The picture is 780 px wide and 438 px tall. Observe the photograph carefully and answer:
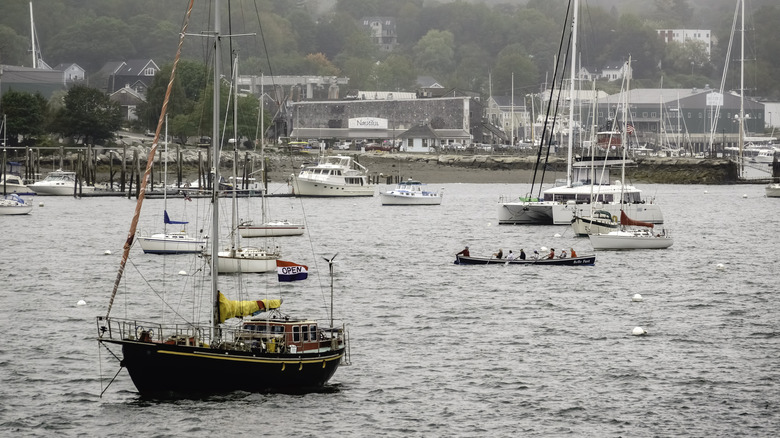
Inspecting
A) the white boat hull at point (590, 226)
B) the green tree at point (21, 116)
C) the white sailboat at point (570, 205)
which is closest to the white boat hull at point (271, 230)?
the white sailboat at point (570, 205)

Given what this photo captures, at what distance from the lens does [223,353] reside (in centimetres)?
3734

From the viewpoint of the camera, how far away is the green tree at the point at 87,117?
158 metres

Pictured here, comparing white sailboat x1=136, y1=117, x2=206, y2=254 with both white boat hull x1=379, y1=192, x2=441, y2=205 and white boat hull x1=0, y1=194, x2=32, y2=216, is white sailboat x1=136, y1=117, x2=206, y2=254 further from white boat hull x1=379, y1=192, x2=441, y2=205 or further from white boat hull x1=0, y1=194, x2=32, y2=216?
white boat hull x1=379, y1=192, x2=441, y2=205

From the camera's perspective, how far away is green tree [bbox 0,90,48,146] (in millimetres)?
152375

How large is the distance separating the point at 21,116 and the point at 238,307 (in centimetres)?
12158

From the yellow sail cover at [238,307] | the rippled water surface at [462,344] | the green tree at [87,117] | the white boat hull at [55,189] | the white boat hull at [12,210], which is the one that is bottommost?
the rippled water surface at [462,344]

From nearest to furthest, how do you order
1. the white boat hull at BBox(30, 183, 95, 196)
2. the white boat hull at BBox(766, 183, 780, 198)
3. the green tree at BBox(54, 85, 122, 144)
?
1. the white boat hull at BBox(30, 183, 95, 196)
2. the white boat hull at BBox(766, 183, 780, 198)
3. the green tree at BBox(54, 85, 122, 144)

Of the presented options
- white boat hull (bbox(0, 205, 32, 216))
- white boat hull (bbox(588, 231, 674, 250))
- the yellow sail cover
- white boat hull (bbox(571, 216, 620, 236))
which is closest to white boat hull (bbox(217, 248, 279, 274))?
white boat hull (bbox(588, 231, 674, 250))

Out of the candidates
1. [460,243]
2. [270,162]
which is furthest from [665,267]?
[270,162]

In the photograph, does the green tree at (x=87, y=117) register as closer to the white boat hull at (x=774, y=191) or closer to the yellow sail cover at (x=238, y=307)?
the white boat hull at (x=774, y=191)

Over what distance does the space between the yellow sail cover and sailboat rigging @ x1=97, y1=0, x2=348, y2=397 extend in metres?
0.03

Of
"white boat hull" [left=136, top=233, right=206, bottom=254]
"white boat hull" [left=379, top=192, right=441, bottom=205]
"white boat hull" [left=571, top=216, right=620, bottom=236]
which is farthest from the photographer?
"white boat hull" [left=379, top=192, right=441, bottom=205]

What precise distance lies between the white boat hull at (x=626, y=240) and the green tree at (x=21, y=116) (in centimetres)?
9428

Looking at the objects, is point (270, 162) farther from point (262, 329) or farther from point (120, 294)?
point (262, 329)
